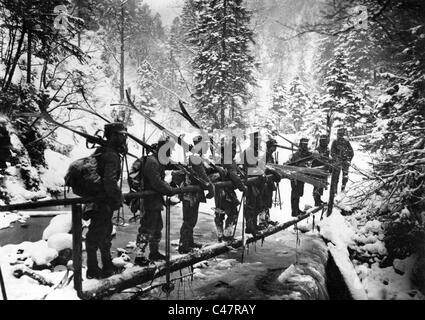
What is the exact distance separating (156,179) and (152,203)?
0.57 m

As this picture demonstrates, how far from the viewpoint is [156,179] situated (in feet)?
17.4

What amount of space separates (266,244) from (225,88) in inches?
539

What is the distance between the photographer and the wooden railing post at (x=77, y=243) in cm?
412

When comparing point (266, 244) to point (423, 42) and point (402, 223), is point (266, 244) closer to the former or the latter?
point (402, 223)

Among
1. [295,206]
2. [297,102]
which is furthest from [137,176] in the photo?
[297,102]

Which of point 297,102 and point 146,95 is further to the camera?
point 297,102

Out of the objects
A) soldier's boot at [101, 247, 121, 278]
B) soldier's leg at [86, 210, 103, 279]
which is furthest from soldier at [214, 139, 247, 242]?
soldier's leg at [86, 210, 103, 279]

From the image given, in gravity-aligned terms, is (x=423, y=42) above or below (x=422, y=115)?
above

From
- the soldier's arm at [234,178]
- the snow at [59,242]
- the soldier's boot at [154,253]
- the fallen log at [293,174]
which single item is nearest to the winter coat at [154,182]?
the soldier's boot at [154,253]

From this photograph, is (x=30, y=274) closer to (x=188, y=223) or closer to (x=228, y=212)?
(x=188, y=223)

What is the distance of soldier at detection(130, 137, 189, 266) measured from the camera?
5348mm

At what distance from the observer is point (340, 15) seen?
16.6ft

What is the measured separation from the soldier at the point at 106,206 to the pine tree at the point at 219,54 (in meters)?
15.2
